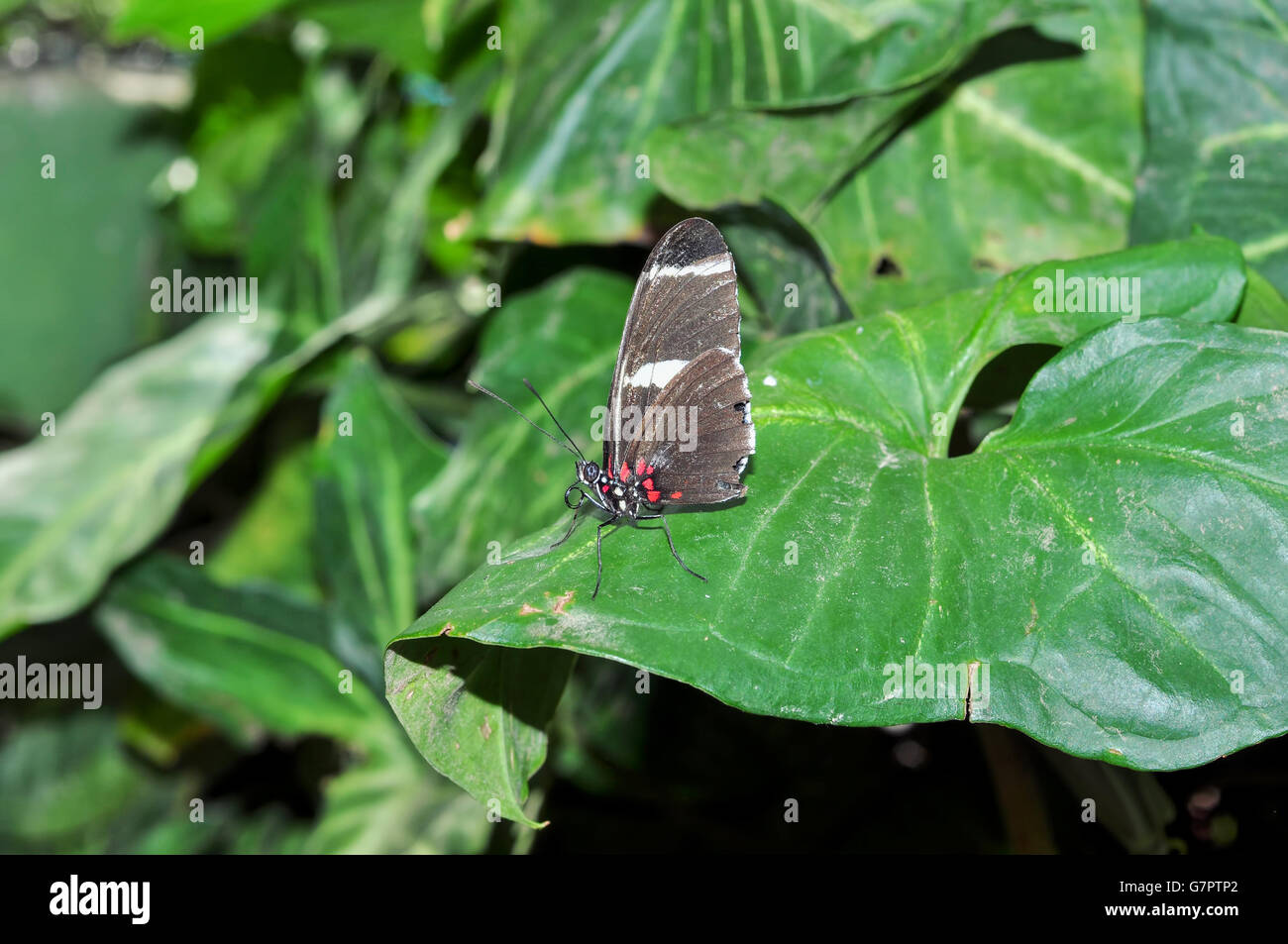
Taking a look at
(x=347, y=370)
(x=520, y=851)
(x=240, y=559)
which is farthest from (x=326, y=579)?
(x=520, y=851)

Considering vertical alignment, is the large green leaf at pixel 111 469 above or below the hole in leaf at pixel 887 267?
below

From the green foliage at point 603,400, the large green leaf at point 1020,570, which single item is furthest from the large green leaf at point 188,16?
the large green leaf at point 1020,570

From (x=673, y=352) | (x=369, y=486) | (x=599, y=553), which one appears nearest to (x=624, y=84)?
(x=673, y=352)

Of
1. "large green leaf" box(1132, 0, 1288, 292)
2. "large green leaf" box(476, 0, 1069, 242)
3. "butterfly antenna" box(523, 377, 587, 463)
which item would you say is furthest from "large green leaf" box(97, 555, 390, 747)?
"large green leaf" box(1132, 0, 1288, 292)

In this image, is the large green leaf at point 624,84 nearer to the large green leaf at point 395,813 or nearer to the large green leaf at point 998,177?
the large green leaf at point 998,177

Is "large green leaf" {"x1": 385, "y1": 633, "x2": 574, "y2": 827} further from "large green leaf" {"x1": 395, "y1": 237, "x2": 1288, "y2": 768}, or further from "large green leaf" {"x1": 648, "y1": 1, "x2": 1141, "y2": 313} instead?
"large green leaf" {"x1": 648, "y1": 1, "x2": 1141, "y2": 313}

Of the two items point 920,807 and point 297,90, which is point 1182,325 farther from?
point 297,90
